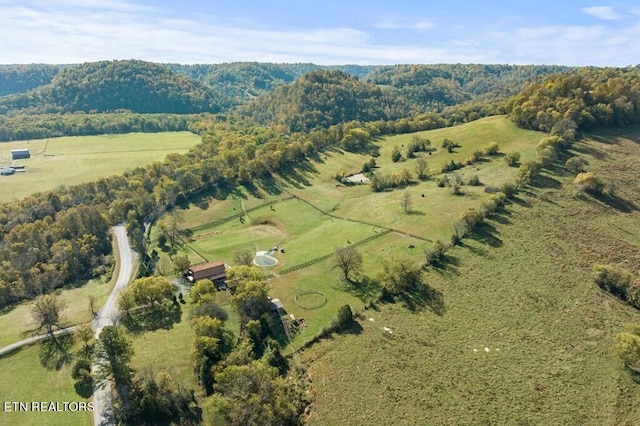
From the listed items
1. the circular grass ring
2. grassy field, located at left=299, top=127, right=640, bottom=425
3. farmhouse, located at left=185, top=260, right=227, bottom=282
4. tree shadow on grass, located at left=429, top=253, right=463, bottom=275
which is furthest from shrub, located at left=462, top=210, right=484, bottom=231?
farmhouse, located at left=185, top=260, right=227, bottom=282

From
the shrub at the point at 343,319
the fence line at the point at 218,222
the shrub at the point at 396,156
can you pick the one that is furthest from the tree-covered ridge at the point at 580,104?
the shrub at the point at 343,319

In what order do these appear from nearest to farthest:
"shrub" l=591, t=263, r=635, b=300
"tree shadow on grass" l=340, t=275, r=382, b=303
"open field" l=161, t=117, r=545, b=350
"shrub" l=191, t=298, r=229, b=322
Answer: "shrub" l=191, t=298, r=229, b=322
"shrub" l=591, t=263, r=635, b=300
"tree shadow on grass" l=340, t=275, r=382, b=303
"open field" l=161, t=117, r=545, b=350

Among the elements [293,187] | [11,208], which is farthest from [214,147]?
[11,208]

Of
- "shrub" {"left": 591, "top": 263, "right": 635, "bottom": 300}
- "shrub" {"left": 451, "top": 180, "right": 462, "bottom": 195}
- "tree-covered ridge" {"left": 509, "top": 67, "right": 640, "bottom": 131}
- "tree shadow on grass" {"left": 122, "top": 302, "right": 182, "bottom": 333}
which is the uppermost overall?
"tree-covered ridge" {"left": 509, "top": 67, "right": 640, "bottom": 131}

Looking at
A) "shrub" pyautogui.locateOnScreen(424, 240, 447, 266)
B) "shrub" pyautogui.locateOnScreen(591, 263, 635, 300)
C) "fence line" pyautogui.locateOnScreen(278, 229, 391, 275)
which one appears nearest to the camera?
"shrub" pyautogui.locateOnScreen(591, 263, 635, 300)

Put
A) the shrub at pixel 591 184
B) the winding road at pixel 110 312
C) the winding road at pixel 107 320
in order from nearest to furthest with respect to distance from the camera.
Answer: the winding road at pixel 110 312
the winding road at pixel 107 320
the shrub at pixel 591 184

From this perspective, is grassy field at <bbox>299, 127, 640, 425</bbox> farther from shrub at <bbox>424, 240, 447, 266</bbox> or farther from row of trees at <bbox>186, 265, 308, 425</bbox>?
row of trees at <bbox>186, 265, 308, 425</bbox>

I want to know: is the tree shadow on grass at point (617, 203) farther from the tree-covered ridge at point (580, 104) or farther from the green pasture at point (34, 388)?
the green pasture at point (34, 388)
